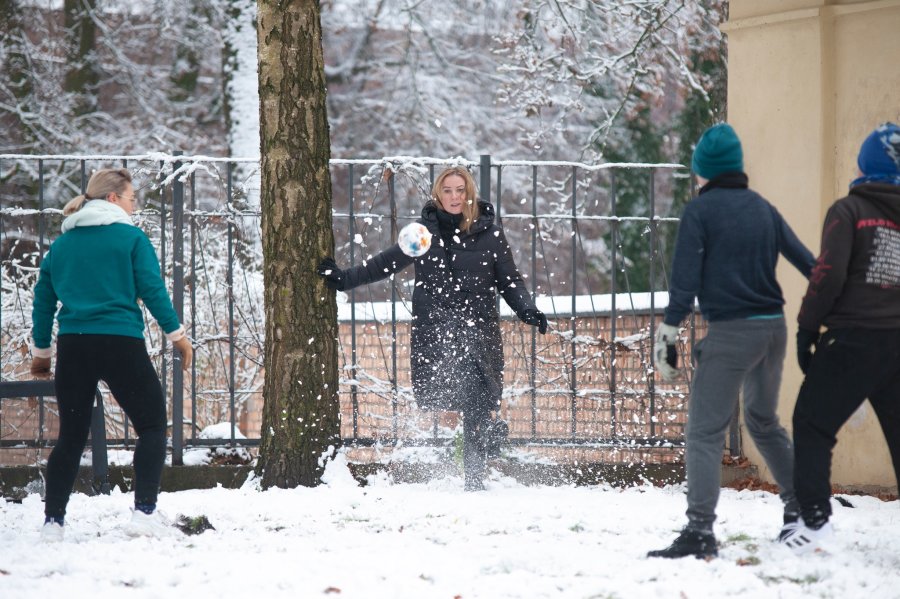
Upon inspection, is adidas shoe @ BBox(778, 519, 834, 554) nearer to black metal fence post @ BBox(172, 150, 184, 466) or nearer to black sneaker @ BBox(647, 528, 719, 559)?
black sneaker @ BBox(647, 528, 719, 559)

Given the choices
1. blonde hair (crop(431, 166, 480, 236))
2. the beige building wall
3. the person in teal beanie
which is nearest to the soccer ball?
blonde hair (crop(431, 166, 480, 236))

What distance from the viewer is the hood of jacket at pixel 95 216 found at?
16.1 feet

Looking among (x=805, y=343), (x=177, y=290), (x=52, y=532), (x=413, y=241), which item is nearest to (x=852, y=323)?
(x=805, y=343)

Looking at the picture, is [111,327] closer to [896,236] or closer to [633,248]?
[896,236]

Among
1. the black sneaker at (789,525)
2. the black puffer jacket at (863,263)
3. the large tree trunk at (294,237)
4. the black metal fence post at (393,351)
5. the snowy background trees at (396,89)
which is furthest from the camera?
the snowy background trees at (396,89)

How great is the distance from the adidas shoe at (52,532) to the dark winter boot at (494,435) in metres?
2.44

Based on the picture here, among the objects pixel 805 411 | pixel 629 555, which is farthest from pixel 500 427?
pixel 805 411

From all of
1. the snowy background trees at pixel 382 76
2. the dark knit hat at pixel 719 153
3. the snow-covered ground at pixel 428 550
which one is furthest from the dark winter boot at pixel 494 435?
the snowy background trees at pixel 382 76

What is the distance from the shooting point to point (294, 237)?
616 cm

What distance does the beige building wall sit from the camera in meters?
6.31

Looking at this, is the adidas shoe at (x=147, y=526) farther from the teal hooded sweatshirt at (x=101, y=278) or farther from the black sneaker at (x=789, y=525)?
the black sneaker at (x=789, y=525)

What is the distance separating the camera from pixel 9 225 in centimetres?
1437

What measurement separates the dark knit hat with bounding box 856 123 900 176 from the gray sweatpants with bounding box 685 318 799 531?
0.70m

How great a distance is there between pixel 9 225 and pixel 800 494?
485 inches
